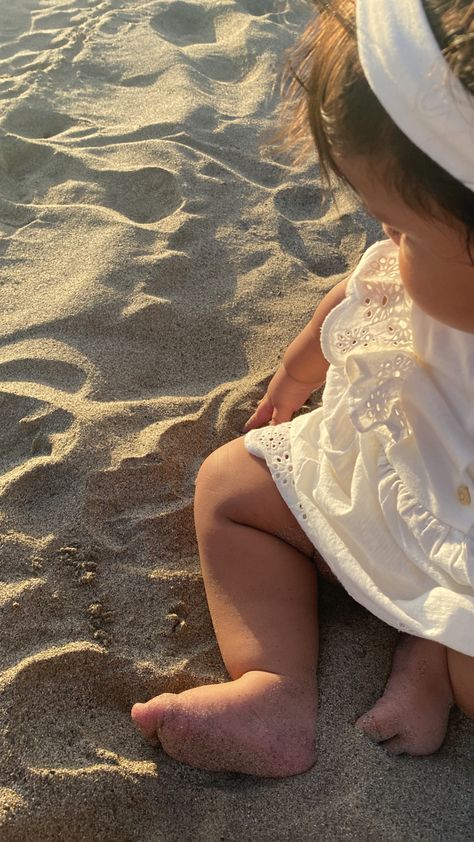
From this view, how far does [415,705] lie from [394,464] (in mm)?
370

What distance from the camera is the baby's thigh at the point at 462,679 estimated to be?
128 cm

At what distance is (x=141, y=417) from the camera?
1832 mm

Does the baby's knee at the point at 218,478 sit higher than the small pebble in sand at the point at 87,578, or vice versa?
the baby's knee at the point at 218,478

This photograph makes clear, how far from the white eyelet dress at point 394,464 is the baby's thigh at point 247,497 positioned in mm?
45

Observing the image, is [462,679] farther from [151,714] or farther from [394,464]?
[151,714]

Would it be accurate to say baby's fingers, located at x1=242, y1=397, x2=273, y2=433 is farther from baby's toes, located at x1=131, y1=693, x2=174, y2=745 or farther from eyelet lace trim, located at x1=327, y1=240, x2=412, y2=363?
baby's toes, located at x1=131, y1=693, x2=174, y2=745

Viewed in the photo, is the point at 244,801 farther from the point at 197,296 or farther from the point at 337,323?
the point at 197,296

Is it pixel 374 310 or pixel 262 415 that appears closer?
pixel 374 310

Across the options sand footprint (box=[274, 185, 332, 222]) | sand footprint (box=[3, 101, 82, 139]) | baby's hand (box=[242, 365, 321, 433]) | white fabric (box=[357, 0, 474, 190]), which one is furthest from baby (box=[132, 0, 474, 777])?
sand footprint (box=[3, 101, 82, 139])

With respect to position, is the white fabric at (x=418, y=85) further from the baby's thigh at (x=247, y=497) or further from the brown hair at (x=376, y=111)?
the baby's thigh at (x=247, y=497)

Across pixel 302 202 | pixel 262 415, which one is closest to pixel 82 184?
pixel 302 202

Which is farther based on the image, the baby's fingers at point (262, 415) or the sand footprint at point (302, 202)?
the sand footprint at point (302, 202)

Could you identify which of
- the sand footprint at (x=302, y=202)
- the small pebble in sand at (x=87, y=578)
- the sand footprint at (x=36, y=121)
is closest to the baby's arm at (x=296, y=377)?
the small pebble in sand at (x=87, y=578)

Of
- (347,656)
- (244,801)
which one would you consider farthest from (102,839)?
(347,656)
